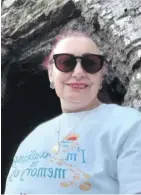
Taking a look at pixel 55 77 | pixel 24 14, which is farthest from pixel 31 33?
pixel 55 77

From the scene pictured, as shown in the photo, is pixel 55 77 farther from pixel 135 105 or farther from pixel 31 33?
pixel 31 33

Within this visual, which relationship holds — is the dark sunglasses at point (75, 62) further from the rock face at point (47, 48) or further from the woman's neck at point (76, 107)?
the rock face at point (47, 48)

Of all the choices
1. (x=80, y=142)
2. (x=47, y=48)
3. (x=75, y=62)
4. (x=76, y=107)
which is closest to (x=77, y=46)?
(x=75, y=62)

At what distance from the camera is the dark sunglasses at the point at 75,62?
1312mm

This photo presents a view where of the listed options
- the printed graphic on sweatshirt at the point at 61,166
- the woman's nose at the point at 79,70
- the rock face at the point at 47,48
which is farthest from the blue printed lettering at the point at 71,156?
the rock face at the point at 47,48

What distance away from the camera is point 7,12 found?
2768mm

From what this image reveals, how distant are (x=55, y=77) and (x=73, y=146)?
0.23 meters

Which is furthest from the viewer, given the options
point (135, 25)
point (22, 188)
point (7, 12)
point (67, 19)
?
point (7, 12)

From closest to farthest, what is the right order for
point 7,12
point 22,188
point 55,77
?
point 22,188, point 55,77, point 7,12

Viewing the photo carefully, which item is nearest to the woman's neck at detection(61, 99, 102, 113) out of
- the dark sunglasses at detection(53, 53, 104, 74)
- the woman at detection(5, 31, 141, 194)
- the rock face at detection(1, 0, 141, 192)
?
the woman at detection(5, 31, 141, 194)

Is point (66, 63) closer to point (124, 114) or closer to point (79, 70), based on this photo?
point (79, 70)

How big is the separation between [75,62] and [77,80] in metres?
0.05

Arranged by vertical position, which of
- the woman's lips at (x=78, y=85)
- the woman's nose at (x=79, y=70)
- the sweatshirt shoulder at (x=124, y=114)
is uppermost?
the woman's nose at (x=79, y=70)

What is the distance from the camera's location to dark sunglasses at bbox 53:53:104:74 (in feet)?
4.31
